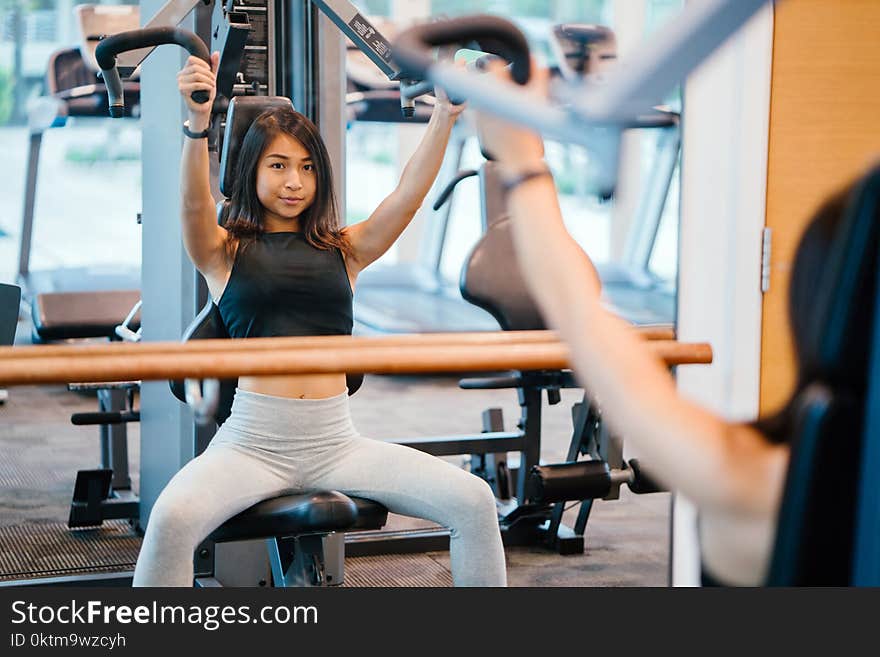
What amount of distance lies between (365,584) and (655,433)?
240cm

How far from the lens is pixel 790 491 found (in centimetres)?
90

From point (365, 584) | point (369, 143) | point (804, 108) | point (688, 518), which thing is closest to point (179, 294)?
point (365, 584)

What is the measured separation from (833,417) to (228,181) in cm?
174

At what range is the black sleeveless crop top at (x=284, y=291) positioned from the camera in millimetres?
2318

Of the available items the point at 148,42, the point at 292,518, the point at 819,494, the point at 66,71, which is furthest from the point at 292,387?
the point at 66,71

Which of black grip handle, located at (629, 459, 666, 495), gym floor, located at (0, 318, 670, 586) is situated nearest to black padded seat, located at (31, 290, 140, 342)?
gym floor, located at (0, 318, 670, 586)

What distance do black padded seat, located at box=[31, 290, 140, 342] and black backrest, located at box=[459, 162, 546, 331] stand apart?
4.25 ft

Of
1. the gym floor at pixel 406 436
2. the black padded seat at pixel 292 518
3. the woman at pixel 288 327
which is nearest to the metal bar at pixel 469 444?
the gym floor at pixel 406 436

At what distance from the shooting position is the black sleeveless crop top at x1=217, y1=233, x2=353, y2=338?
232 cm

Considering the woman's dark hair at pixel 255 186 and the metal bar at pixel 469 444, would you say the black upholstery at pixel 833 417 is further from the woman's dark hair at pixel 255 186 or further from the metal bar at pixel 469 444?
the metal bar at pixel 469 444

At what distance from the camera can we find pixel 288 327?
2326 mm

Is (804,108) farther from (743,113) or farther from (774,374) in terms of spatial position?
(774,374)

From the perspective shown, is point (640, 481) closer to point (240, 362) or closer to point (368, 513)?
point (368, 513)

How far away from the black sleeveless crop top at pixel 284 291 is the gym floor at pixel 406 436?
1.13 m
